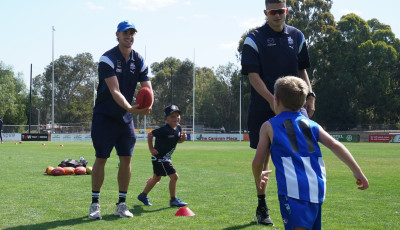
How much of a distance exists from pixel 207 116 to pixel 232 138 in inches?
1033

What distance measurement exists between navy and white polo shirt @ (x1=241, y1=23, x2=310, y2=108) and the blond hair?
1592 mm

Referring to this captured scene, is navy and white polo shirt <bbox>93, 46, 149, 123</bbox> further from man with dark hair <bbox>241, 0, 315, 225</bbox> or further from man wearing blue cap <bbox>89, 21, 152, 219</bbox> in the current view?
man with dark hair <bbox>241, 0, 315, 225</bbox>

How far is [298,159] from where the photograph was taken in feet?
9.67

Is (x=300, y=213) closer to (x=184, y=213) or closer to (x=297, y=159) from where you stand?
(x=297, y=159)

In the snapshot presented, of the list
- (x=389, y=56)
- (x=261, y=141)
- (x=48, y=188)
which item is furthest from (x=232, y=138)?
(x=261, y=141)

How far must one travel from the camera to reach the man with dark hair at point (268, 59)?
15.1 ft

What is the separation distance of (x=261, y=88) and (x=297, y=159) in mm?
1611

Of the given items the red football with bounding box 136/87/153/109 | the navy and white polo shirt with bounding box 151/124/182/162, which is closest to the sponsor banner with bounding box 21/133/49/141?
the navy and white polo shirt with bounding box 151/124/182/162

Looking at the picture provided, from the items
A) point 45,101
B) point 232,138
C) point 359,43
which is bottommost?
point 232,138

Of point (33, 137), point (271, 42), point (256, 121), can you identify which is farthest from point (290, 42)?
point (33, 137)

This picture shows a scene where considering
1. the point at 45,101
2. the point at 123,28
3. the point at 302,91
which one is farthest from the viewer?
the point at 45,101

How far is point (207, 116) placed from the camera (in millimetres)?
78875

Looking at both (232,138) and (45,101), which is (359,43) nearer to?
(232,138)

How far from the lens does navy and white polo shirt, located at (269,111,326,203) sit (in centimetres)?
292
